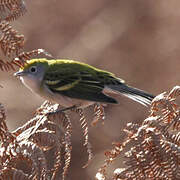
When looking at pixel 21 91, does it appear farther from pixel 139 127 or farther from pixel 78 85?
pixel 139 127

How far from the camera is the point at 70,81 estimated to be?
5102mm

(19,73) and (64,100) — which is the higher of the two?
(19,73)

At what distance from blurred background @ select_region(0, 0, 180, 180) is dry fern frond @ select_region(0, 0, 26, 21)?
4190 mm

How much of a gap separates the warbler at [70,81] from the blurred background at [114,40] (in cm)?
209

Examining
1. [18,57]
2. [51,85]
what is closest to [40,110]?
[18,57]

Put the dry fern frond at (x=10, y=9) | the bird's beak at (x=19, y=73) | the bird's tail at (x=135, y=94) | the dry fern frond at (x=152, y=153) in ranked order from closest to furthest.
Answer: the dry fern frond at (x=152, y=153), the dry fern frond at (x=10, y=9), the bird's tail at (x=135, y=94), the bird's beak at (x=19, y=73)

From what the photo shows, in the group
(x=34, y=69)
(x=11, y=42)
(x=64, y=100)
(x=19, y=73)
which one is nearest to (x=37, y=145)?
(x=11, y=42)

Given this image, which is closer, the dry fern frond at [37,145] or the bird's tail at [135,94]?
the dry fern frond at [37,145]

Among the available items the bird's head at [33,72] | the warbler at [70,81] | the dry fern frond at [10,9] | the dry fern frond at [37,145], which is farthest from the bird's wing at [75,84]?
the dry fern frond at [10,9]

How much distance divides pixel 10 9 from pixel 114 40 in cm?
495

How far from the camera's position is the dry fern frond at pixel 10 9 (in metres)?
2.89

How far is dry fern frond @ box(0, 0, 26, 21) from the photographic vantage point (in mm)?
2895

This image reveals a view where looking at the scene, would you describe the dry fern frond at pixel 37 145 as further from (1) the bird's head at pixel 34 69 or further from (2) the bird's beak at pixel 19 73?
(1) the bird's head at pixel 34 69

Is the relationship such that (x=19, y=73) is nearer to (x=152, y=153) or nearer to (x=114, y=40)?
(x=152, y=153)
